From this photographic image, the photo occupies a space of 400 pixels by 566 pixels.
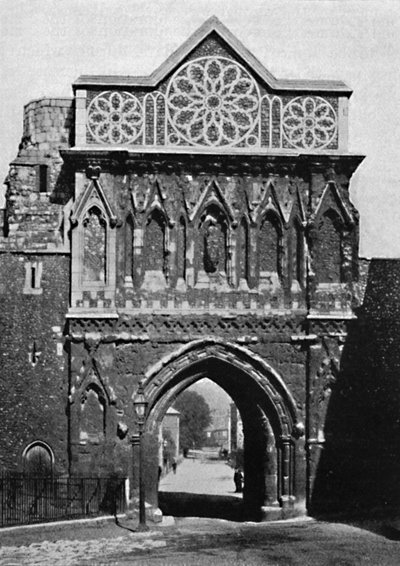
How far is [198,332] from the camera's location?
23062 mm

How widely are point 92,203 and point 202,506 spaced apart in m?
8.80

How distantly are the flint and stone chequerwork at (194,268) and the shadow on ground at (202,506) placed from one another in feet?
5.96

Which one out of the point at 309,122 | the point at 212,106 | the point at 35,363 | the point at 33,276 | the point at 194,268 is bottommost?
the point at 35,363

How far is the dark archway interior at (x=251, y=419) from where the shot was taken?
2303 cm

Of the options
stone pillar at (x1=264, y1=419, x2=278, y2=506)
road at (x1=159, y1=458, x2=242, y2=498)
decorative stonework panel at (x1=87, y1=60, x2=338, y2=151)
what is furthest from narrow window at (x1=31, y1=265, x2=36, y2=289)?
road at (x1=159, y1=458, x2=242, y2=498)

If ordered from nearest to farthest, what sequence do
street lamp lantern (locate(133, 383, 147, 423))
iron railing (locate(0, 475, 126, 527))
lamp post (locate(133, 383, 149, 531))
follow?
lamp post (locate(133, 383, 149, 531)) → iron railing (locate(0, 475, 126, 527)) → street lamp lantern (locate(133, 383, 147, 423))

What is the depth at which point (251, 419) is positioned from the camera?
79.4 ft

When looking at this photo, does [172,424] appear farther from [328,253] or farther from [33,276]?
[328,253]

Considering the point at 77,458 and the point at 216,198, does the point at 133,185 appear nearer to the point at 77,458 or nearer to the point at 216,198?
the point at 216,198

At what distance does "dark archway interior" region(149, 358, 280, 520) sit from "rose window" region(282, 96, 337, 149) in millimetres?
5052

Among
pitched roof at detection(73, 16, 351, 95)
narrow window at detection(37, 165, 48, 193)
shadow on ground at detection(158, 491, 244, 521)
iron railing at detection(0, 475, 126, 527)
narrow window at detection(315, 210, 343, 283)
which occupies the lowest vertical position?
shadow on ground at detection(158, 491, 244, 521)

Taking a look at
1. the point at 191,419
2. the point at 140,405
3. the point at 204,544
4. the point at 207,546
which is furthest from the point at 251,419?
the point at 191,419

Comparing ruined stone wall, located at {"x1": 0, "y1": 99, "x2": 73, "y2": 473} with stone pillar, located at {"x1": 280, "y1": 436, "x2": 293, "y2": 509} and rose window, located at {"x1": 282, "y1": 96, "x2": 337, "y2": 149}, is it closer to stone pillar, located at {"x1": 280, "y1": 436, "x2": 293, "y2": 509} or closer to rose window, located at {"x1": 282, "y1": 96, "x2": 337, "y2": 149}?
stone pillar, located at {"x1": 280, "y1": 436, "x2": 293, "y2": 509}

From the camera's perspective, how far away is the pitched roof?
76.2ft
